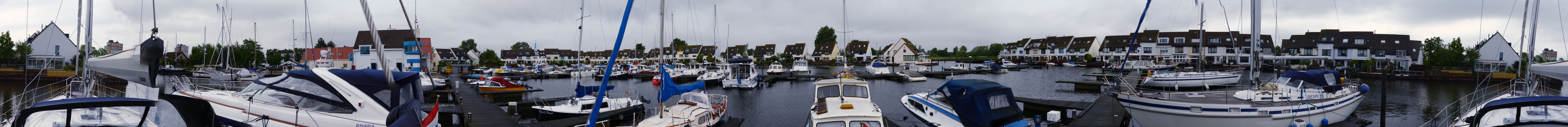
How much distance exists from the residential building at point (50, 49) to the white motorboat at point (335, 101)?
81.6 ft

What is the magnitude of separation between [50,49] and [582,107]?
1163 inches

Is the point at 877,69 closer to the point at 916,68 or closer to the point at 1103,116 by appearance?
the point at 916,68

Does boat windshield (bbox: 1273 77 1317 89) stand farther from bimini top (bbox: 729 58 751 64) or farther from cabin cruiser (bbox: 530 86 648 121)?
bimini top (bbox: 729 58 751 64)

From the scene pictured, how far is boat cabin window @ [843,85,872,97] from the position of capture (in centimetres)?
1538

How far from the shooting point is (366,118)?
976 cm

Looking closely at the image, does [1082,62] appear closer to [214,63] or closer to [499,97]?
[499,97]

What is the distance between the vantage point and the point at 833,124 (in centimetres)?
1167

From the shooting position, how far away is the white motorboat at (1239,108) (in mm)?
14383

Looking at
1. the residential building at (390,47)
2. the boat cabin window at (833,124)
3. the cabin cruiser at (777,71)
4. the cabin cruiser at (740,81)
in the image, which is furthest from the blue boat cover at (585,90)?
the cabin cruiser at (777,71)

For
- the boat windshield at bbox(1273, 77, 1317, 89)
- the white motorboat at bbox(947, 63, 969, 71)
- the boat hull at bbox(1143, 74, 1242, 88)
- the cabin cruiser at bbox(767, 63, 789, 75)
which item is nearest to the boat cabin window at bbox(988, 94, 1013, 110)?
the boat windshield at bbox(1273, 77, 1317, 89)

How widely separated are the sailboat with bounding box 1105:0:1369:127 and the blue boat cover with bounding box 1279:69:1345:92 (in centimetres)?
4

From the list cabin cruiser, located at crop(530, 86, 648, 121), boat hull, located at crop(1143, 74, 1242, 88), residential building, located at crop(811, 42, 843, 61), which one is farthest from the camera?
residential building, located at crop(811, 42, 843, 61)

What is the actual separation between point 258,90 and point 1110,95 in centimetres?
2013

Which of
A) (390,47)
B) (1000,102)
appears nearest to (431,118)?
(1000,102)
